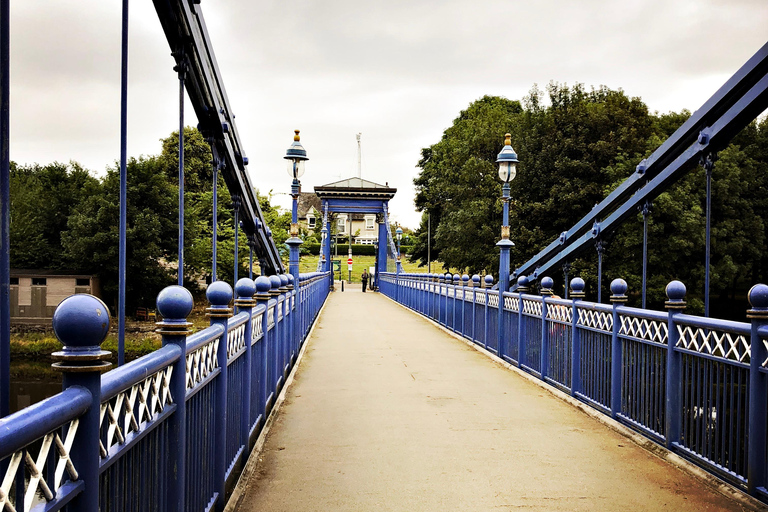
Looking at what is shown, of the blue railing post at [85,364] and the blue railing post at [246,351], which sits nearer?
the blue railing post at [85,364]

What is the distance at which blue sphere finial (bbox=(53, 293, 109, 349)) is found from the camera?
174 cm

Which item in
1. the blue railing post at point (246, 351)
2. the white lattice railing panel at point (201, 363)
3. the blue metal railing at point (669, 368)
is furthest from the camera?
the blue railing post at point (246, 351)

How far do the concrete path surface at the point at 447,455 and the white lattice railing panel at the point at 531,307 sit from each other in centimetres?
90

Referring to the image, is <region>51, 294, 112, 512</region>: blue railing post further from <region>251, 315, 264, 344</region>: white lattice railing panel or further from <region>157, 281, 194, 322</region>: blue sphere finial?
<region>251, 315, 264, 344</region>: white lattice railing panel

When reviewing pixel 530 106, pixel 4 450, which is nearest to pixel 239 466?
pixel 4 450

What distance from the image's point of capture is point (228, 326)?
164 inches

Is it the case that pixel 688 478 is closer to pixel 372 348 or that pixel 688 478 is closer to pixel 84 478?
pixel 84 478

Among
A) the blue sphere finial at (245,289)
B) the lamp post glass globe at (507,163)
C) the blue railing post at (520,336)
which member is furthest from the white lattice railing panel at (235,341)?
the lamp post glass globe at (507,163)

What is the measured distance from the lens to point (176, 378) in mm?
2969

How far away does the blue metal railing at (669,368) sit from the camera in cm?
431

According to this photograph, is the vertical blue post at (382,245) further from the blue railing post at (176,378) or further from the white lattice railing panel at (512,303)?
the blue railing post at (176,378)

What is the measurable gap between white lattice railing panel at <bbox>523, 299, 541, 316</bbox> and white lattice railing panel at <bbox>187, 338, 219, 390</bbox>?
5.90m

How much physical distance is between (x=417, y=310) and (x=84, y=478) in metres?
20.4

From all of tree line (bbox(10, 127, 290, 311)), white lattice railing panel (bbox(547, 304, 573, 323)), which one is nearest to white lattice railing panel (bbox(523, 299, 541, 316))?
white lattice railing panel (bbox(547, 304, 573, 323))
